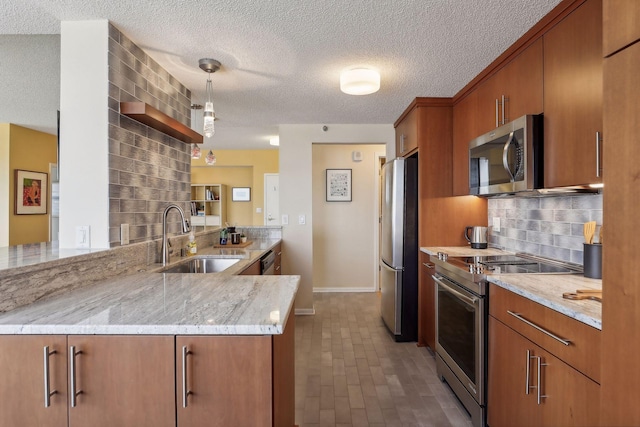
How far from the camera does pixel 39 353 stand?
105 centimetres

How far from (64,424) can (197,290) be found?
596 millimetres

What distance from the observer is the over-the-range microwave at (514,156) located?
1.80 meters

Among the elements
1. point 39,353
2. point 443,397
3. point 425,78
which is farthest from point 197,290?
point 425,78

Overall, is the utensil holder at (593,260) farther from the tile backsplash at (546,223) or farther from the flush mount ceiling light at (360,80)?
the flush mount ceiling light at (360,80)

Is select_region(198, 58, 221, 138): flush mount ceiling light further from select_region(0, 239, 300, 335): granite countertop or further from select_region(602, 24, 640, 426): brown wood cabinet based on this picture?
select_region(602, 24, 640, 426): brown wood cabinet

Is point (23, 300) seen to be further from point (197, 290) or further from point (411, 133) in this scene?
point (411, 133)

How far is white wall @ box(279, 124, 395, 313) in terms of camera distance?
13.0ft

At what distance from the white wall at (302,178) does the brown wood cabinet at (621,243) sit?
310 cm

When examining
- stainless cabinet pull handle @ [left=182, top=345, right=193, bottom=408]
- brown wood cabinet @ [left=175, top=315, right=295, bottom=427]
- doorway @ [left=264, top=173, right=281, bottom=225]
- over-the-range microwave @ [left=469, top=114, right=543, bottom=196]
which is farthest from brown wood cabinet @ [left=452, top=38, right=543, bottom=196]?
doorway @ [left=264, top=173, right=281, bottom=225]

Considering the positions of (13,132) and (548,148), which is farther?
(13,132)

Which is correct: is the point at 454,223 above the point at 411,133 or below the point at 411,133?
below

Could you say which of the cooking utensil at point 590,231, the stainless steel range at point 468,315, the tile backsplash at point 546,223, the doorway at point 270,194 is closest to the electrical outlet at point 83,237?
the stainless steel range at point 468,315

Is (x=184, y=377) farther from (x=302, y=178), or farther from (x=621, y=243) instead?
(x=302, y=178)

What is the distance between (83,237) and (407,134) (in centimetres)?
281
